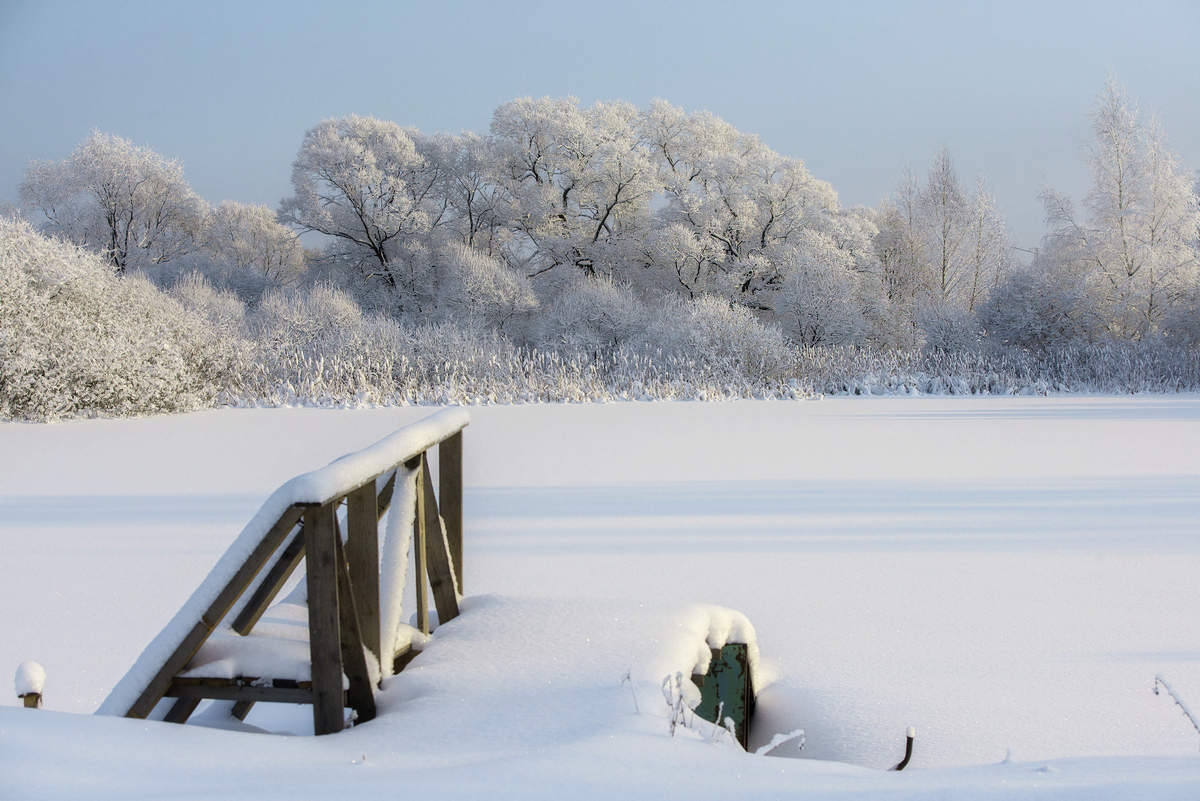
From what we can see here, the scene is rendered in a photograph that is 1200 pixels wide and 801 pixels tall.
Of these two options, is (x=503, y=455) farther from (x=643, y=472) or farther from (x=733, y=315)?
(x=733, y=315)

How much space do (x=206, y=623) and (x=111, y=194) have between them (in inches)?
1258

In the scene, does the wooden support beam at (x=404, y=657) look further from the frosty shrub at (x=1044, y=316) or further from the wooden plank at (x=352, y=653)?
the frosty shrub at (x=1044, y=316)

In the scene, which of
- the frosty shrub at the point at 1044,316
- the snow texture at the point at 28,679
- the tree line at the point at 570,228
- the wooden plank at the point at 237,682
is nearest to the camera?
the snow texture at the point at 28,679

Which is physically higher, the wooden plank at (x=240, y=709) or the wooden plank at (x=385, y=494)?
the wooden plank at (x=385, y=494)

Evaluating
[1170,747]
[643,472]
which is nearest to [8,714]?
[1170,747]

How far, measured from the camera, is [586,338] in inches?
869

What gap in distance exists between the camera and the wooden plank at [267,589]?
2.37 metres

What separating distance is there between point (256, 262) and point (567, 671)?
3550 centimetres

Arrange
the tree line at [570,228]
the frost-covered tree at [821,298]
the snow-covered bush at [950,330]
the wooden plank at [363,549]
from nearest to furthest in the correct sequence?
the wooden plank at [363,549]
the snow-covered bush at [950,330]
the frost-covered tree at [821,298]
the tree line at [570,228]

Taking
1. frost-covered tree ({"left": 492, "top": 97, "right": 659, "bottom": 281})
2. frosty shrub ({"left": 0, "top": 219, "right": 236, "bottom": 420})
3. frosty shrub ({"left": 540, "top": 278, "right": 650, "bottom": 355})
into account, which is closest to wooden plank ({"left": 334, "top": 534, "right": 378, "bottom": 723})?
frosty shrub ({"left": 0, "top": 219, "right": 236, "bottom": 420})

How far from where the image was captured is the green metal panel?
2.71m

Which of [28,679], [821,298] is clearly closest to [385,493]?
[28,679]

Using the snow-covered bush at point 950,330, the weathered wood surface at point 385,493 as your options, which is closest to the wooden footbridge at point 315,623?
the weathered wood surface at point 385,493

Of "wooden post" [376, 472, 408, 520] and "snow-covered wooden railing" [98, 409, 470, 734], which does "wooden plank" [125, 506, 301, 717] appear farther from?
"wooden post" [376, 472, 408, 520]
